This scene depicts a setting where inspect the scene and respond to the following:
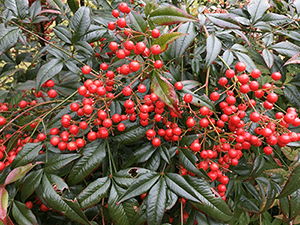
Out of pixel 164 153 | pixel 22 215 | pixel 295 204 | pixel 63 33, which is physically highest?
pixel 63 33

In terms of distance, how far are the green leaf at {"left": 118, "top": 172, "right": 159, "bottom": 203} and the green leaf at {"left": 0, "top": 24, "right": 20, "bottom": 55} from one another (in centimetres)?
71

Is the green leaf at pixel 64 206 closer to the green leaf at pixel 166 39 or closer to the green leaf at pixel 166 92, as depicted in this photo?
the green leaf at pixel 166 92

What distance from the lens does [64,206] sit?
700 millimetres

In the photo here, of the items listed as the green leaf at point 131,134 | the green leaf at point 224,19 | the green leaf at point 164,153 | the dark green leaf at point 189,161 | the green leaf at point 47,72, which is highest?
the green leaf at point 224,19

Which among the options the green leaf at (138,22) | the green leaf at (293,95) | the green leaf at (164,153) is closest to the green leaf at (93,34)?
the green leaf at (138,22)

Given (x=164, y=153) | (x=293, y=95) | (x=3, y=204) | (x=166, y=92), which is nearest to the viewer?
(x=166, y=92)

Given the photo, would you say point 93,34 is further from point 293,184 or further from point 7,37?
point 293,184

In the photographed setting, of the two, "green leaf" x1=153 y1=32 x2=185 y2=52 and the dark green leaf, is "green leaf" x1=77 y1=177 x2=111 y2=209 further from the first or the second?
"green leaf" x1=153 y1=32 x2=185 y2=52

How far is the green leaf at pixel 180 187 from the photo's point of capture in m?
0.70

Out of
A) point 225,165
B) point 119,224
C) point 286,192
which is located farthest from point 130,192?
point 286,192

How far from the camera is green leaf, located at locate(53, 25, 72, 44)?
2.90ft

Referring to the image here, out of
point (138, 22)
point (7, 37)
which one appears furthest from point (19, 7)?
point (138, 22)

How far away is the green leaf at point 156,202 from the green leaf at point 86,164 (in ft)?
0.72

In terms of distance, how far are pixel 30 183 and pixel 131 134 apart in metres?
0.39
